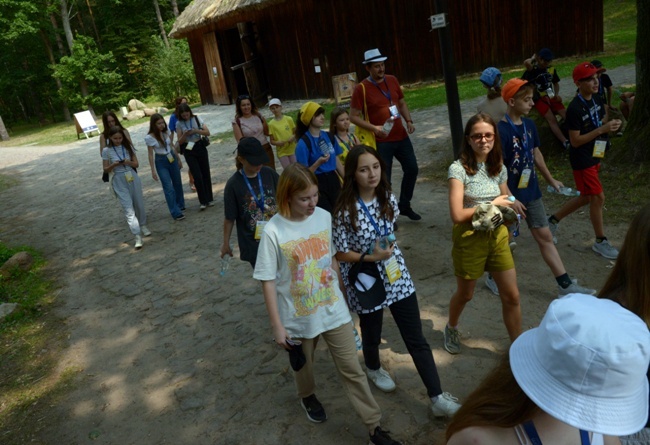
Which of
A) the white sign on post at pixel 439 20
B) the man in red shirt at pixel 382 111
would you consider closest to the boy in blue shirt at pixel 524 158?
the man in red shirt at pixel 382 111

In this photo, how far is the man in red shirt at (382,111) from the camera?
20.1 ft

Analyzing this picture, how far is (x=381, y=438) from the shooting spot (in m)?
3.20

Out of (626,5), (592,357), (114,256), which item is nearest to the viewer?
(592,357)

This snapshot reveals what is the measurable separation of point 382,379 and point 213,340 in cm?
191

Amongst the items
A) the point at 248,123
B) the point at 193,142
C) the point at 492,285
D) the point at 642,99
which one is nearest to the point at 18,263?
the point at 193,142

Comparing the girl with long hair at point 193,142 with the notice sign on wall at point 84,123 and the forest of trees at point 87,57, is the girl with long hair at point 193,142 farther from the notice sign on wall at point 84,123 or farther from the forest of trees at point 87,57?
the forest of trees at point 87,57

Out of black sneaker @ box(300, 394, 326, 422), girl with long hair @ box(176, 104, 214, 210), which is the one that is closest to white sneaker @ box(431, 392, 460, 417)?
black sneaker @ box(300, 394, 326, 422)

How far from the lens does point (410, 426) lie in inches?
135

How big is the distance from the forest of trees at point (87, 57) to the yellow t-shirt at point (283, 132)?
25.3m

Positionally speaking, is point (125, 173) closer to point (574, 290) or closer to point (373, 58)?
point (373, 58)

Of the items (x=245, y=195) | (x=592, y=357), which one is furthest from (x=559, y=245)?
(x=592, y=357)

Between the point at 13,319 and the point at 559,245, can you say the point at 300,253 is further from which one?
the point at 13,319

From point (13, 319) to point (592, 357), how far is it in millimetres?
6736

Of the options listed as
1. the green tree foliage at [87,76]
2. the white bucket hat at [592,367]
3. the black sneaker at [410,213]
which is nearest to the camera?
the white bucket hat at [592,367]
